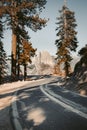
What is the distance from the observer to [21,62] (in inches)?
2103

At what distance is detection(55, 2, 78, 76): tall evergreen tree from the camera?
6312 centimetres

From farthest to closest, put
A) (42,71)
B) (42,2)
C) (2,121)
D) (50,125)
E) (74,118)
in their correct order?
(42,71) → (42,2) → (2,121) → (74,118) → (50,125)

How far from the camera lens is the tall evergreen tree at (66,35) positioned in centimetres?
6312

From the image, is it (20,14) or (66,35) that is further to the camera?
(66,35)

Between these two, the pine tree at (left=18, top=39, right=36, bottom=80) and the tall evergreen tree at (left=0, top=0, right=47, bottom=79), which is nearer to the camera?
the tall evergreen tree at (left=0, top=0, right=47, bottom=79)

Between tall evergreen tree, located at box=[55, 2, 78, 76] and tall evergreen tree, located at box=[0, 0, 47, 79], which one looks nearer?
tall evergreen tree, located at box=[0, 0, 47, 79]

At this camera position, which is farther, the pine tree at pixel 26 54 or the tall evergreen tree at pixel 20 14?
the pine tree at pixel 26 54

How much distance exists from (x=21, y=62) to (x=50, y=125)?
150 feet

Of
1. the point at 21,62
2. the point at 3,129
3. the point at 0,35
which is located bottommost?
the point at 3,129

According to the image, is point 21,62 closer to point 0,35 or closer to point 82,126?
point 0,35

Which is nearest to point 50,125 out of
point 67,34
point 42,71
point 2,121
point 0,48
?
point 2,121

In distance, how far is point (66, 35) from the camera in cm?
6494

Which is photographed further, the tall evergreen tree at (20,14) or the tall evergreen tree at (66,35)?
the tall evergreen tree at (66,35)

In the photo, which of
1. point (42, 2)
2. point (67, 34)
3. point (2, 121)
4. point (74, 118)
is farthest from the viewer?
point (67, 34)
